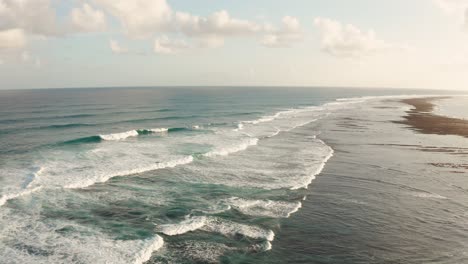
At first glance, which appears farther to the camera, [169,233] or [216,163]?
[216,163]

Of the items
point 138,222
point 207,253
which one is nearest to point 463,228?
point 207,253

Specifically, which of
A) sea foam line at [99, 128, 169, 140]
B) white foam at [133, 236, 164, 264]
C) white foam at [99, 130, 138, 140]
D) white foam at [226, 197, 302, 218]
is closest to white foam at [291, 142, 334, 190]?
white foam at [226, 197, 302, 218]

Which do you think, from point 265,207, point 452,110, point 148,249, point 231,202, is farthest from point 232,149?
point 452,110

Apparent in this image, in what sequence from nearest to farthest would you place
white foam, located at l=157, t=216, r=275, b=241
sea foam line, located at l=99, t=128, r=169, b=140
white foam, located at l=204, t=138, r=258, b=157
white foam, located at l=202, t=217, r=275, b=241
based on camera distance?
white foam, located at l=202, t=217, r=275, b=241
white foam, located at l=157, t=216, r=275, b=241
white foam, located at l=204, t=138, r=258, b=157
sea foam line, located at l=99, t=128, r=169, b=140

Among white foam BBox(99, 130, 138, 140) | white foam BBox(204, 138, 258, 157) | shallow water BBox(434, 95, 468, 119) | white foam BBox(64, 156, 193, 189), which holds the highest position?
shallow water BBox(434, 95, 468, 119)

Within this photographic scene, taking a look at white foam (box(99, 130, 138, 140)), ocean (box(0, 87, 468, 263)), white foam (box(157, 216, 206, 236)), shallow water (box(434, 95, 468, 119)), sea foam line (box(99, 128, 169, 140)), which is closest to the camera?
ocean (box(0, 87, 468, 263))

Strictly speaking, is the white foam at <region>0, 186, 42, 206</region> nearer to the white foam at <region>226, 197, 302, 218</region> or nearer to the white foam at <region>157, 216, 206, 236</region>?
the white foam at <region>157, 216, 206, 236</region>

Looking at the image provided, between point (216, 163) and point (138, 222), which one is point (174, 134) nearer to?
point (216, 163)
